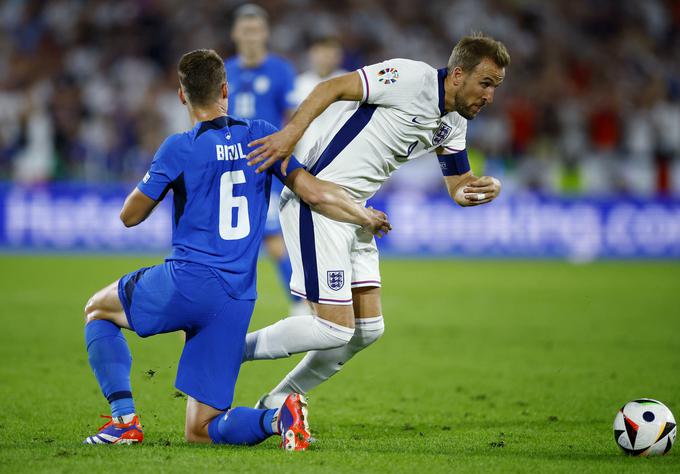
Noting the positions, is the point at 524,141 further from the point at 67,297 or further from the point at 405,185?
the point at 67,297

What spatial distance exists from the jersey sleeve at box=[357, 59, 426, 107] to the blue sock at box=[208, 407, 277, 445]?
175cm

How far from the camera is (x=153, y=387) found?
6.96 m

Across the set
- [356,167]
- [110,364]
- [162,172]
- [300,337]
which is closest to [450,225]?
[356,167]

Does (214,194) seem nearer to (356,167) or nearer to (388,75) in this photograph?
(356,167)

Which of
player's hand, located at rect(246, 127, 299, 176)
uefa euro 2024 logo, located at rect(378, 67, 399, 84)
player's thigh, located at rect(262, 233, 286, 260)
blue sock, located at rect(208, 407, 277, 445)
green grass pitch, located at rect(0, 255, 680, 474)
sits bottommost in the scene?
green grass pitch, located at rect(0, 255, 680, 474)

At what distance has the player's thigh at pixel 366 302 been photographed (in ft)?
17.9

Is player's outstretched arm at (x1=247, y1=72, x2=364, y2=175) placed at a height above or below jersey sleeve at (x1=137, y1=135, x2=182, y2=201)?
above

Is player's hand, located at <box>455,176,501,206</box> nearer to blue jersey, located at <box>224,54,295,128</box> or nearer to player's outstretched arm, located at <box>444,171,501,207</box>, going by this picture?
player's outstretched arm, located at <box>444,171,501,207</box>

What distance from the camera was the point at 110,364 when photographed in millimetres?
4914

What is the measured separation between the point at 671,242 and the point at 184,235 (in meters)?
14.5

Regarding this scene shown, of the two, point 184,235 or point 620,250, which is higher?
point 184,235

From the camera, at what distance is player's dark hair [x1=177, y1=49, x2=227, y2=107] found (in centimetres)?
478

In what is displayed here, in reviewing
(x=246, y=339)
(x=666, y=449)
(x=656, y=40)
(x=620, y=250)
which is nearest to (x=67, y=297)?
(x=246, y=339)

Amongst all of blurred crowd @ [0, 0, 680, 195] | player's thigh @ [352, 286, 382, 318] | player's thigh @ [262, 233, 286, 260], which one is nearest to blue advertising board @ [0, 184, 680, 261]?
blurred crowd @ [0, 0, 680, 195]
